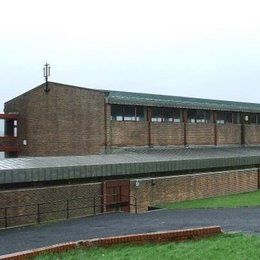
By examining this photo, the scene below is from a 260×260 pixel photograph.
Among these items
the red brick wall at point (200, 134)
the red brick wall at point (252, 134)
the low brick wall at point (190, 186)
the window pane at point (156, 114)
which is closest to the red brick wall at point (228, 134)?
the red brick wall at point (200, 134)

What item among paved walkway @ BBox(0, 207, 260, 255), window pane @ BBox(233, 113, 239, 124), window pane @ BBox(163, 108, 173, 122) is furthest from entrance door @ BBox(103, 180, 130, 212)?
window pane @ BBox(233, 113, 239, 124)

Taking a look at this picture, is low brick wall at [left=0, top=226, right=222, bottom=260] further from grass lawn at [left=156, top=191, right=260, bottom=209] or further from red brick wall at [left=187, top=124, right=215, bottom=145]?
red brick wall at [left=187, top=124, right=215, bottom=145]

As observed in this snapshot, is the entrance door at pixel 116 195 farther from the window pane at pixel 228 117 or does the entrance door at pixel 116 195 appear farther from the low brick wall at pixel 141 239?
the window pane at pixel 228 117

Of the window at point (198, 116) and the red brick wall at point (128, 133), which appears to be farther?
the window at point (198, 116)

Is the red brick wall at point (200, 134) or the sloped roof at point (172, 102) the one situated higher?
the sloped roof at point (172, 102)

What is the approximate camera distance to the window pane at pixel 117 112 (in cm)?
3372

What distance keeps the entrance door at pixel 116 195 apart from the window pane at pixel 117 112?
7288mm

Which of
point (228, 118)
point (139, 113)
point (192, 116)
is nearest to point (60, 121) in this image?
point (139, 113)

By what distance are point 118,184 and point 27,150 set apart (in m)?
13.9

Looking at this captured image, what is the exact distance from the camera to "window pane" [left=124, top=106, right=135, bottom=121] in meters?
34.4

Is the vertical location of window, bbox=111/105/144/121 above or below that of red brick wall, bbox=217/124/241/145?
above

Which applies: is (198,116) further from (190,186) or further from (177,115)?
(190,186)

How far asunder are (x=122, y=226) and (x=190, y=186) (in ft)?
39.8

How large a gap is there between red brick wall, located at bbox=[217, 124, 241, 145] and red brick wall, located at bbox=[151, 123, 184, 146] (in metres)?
4.75
